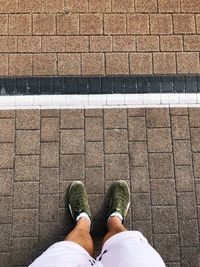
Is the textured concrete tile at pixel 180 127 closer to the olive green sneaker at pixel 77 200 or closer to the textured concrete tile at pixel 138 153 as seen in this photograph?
the textured concrete tile at pixel 138 153

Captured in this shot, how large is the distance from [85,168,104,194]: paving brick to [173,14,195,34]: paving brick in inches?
78.5

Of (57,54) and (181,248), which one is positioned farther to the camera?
(57,54)

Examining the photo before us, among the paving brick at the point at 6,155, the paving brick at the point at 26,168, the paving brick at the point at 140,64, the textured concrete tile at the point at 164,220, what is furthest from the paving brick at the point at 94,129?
the textured concrete tile at the point at 164,220

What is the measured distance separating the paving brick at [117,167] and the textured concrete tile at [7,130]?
1.12m

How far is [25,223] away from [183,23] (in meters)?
3.06

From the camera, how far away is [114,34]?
18.3 ft

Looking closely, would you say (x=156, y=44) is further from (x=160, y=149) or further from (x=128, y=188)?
(x=128, y=188)

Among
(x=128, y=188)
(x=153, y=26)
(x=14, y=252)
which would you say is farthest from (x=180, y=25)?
(x=14, y=252)

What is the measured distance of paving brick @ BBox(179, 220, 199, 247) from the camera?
5.04 metres

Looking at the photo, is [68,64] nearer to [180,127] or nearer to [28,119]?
[28,119]

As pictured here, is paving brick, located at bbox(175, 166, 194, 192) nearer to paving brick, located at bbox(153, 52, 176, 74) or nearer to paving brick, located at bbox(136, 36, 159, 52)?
paving brick, located at bbox(153, 52, 176, 74)

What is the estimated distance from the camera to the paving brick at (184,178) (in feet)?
17.0

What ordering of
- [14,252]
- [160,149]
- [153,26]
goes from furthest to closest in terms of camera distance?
[153,26]
[160,149]
[14,252]

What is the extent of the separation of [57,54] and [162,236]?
2.45 metres
